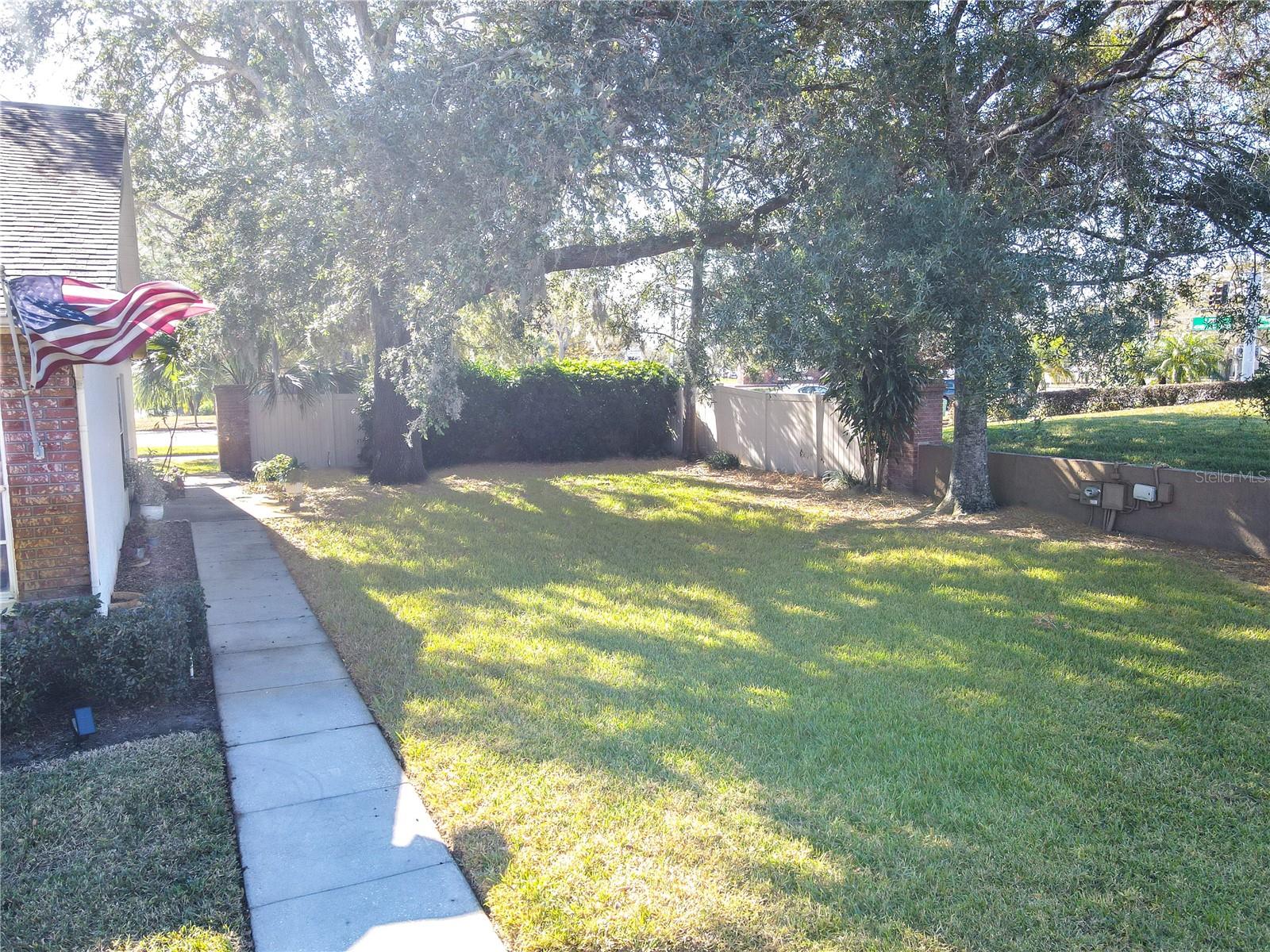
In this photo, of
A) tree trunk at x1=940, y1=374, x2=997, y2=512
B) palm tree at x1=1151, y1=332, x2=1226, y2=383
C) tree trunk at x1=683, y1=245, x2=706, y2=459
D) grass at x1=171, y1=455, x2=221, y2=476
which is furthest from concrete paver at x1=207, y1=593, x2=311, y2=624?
palm tree at x1=1151, y1=332, x2=1226, y2=383

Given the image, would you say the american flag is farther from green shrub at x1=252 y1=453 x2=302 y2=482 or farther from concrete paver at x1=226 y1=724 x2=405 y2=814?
green shrub at x1=252 y1=453 x2=302 y2=482

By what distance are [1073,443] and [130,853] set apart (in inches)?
533

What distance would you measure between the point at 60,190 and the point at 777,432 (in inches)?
457

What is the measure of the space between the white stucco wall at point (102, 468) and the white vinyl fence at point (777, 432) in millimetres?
10186

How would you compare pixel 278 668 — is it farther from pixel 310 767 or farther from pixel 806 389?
pixel 806 389

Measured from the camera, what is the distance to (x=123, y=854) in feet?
12.5

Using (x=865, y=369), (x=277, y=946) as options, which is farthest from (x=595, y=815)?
(x=865, y=369)

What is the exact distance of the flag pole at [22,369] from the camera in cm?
529

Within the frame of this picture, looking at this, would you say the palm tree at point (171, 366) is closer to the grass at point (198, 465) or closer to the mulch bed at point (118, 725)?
the grass at point (198, 465)

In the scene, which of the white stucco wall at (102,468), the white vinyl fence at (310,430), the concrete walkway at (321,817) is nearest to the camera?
the concrete walkway at (321,817)

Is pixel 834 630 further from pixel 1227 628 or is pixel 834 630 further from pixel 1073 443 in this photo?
pixel 1073 443

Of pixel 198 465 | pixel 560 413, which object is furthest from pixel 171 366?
pixel 560 413

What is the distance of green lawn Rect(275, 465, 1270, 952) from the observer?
3.45 m

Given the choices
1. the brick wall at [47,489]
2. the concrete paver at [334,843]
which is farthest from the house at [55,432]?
the concrete paver at [334,843]
